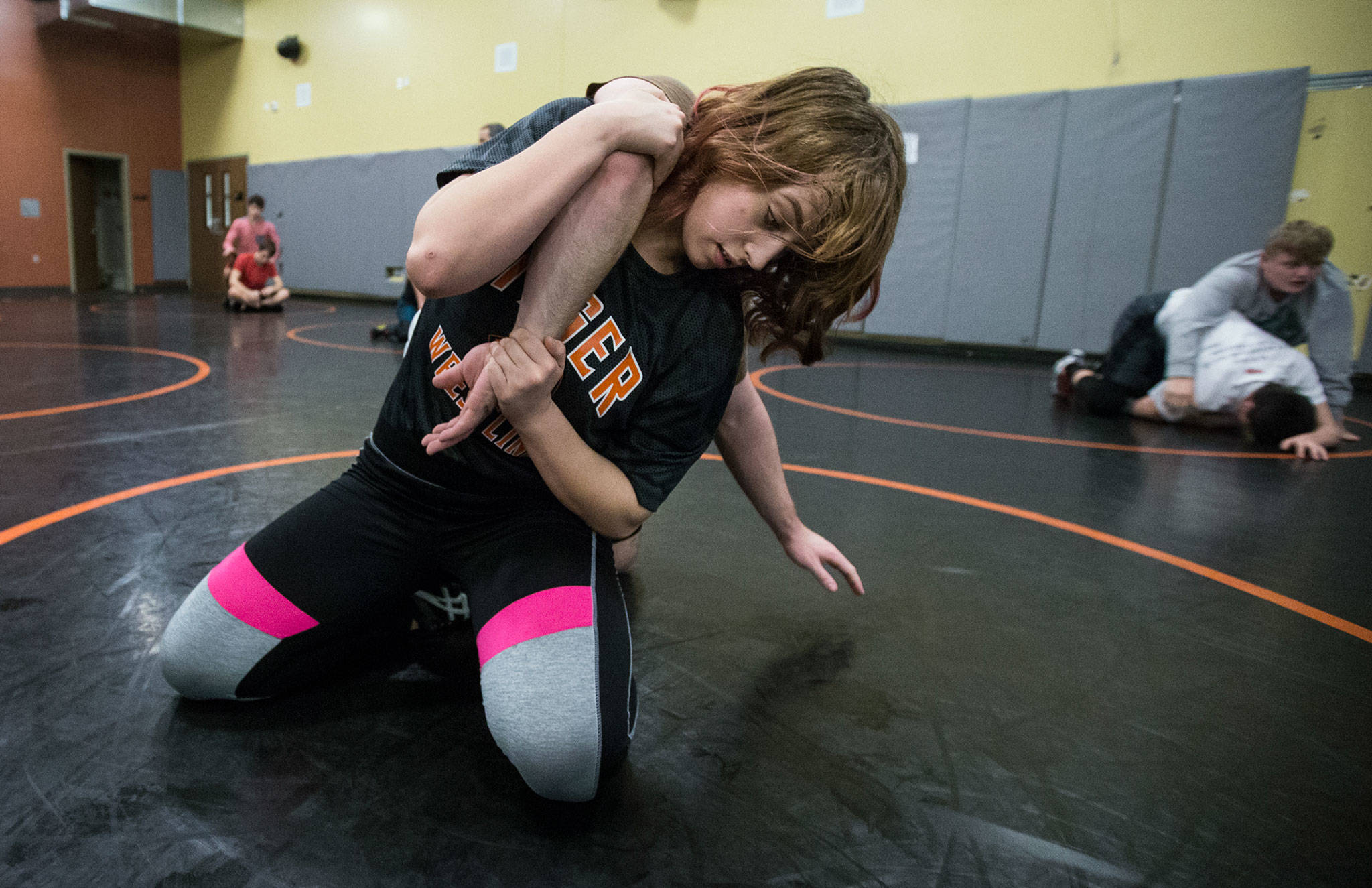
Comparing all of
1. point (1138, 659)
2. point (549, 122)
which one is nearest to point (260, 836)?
point (549, 122)

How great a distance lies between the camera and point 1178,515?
2.48 meters

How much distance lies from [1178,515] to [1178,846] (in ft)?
5.67

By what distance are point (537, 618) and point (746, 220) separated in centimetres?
60

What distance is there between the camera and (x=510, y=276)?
116 centimetres

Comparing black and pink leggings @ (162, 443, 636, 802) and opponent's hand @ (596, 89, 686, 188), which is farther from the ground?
opponent's hand @ (596, 89, 686, 188)

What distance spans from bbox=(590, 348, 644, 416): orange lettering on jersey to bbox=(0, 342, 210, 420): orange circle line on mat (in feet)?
9.81

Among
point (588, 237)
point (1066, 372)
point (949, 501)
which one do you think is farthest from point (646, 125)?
point (1066, 372)

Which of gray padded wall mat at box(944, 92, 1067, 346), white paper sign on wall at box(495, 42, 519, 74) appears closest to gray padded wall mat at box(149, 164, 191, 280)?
white paper sign on wall at box(495, 42, 519, 74)

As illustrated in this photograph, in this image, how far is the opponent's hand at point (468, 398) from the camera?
1030 millimetres

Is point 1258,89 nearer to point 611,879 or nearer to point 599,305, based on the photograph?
point 599,305

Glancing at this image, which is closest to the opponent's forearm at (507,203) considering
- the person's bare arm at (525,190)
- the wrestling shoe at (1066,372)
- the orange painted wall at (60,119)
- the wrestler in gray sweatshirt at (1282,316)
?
the person's bare arm at (525,190)

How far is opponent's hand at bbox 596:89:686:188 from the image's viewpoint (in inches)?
35.2

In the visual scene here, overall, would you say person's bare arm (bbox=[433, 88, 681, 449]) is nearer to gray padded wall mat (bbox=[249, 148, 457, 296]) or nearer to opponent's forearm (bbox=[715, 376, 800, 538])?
opponent's forearm (bbox=[715, 376, 800, 538])

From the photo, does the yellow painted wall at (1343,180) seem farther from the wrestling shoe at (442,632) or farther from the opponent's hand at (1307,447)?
the wrestling shoe at (442,632)
